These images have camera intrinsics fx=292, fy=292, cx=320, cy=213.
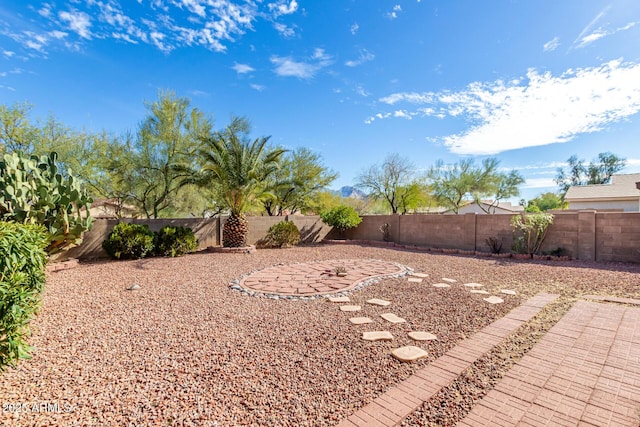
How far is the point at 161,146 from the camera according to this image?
13188 millimetres

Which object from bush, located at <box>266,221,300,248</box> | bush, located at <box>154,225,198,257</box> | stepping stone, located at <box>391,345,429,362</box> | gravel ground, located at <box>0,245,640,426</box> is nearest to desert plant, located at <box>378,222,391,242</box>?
bush, located at <box>266,221,300,248</box>

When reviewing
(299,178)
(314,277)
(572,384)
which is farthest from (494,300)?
(299,178)

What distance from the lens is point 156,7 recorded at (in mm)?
8703

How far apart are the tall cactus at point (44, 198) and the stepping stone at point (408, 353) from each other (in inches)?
312

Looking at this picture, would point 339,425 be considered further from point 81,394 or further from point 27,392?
point 27,392

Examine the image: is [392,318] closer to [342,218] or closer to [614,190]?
[342,218]

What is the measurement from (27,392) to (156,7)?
1020 centimetres

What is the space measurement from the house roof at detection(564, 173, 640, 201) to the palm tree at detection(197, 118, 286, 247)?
22.9m

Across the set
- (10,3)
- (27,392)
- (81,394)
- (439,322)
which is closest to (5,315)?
(27,392)

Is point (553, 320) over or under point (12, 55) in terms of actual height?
under

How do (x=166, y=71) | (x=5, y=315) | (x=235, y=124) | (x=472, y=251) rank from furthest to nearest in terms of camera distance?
(x=235, y=124)
(x=166, y=71)
(x=472, y=251)
(x=5, y=315)

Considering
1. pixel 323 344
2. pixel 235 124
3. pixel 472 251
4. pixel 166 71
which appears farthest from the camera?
pixel 235 124

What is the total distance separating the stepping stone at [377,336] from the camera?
348 centimetres

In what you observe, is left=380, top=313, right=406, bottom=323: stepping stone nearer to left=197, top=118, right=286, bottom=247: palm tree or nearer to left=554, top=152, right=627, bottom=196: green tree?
left=197, top=118, right=286, bottom=247: palm tree
